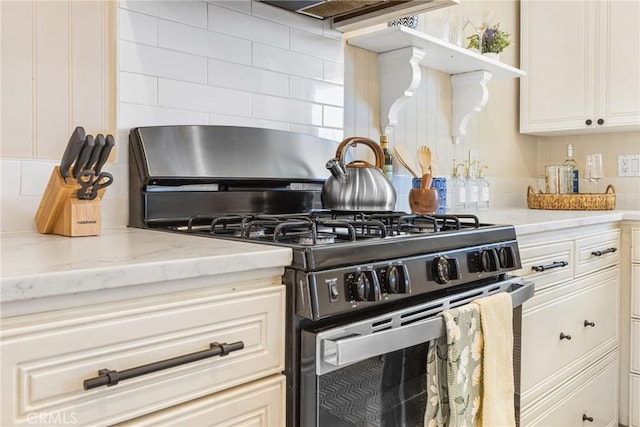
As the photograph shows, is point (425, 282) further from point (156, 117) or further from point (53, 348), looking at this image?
point (156, 117)

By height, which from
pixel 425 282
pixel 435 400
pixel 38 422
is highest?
pixel 425 282

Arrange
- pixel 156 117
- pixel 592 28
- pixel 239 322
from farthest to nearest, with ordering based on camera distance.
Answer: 1. pixel 592 28
2. pixel 156 117
3. pixel 239 322

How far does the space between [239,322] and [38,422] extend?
1.03 feet

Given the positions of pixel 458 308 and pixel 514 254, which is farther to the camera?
pixel 514 254

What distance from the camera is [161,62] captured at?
144cm

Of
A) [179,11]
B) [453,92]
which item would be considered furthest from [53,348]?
[453,92]

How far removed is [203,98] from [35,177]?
509 millimetres

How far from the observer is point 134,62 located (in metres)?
1.38

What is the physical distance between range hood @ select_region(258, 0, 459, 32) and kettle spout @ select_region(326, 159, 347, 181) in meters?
0.52

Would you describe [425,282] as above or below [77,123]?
below

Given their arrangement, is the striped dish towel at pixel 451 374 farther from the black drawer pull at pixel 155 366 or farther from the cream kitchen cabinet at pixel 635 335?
the cream kitchen cabinet at pixel 635 335

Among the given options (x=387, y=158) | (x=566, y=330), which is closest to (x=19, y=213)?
(x=387, y=158)

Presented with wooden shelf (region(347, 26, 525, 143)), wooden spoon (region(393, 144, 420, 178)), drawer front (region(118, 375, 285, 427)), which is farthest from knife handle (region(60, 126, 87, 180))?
wooden spoon (region(393, 144, 420, 178))

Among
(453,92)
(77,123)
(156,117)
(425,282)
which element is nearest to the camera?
(425,282)
